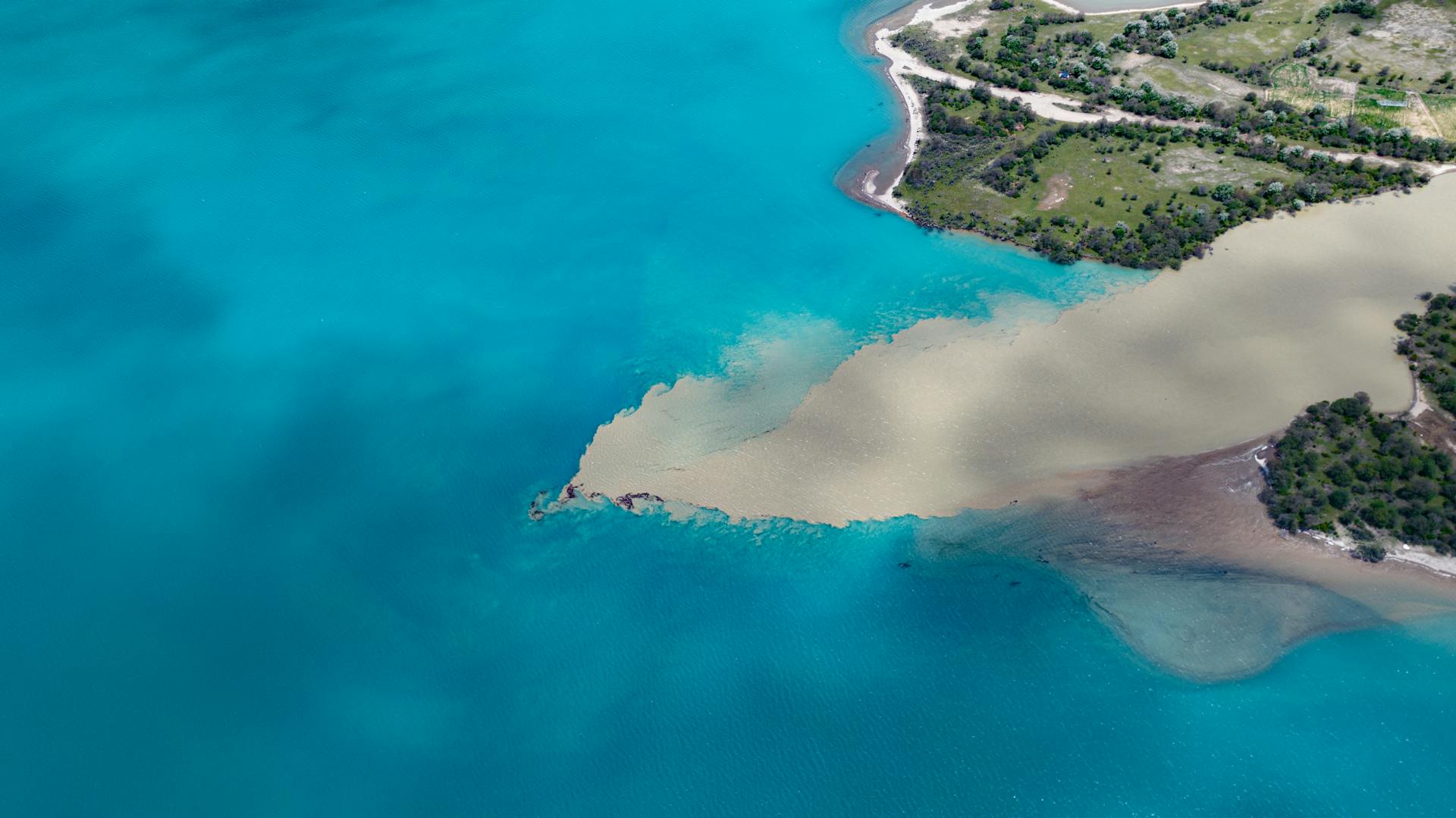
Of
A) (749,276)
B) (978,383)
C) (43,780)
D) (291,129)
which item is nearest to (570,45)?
(291,129)

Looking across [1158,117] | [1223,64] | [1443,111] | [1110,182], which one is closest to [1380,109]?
[1443,111]

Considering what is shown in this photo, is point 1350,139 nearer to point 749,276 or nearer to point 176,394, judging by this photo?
point 749,276

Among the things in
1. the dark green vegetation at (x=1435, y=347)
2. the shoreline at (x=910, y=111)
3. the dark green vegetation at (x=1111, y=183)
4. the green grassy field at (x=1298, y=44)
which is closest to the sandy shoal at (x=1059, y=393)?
the dark green vegetation at (x=1435, y=347)

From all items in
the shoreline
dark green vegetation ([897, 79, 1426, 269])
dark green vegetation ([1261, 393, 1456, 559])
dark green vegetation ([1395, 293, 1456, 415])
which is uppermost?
the shoreline

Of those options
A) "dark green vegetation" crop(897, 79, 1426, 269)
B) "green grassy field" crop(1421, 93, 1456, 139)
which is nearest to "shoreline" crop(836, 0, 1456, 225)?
"dark green vegetation" crop(897, 79, 1426, 269)

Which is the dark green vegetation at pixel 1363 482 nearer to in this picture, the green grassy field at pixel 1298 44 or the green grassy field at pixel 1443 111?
the green grassy field at pixel 1443 111

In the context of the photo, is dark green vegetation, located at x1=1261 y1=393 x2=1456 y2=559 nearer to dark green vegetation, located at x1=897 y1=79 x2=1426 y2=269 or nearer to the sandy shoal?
the sandy shoal
